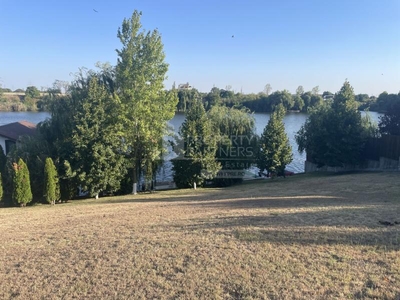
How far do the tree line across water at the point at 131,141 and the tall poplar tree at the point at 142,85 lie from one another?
58 millimetres

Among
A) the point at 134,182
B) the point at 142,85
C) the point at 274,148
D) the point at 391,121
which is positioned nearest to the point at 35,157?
the point at 134,182

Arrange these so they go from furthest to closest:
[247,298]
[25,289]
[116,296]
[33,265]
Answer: [33,265]
[25,289]
[116,296]
[247,298]

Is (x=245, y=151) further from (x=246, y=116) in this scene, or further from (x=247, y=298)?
(x=247, y=298)

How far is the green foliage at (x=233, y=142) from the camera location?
70.8 ft

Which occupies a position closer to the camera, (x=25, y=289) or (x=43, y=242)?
(x=25, y=289)

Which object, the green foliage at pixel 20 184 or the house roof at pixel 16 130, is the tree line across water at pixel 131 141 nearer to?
the green foliage at pixel 20 184

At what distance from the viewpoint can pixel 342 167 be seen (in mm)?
23812

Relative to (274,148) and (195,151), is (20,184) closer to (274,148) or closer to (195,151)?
(195,151)

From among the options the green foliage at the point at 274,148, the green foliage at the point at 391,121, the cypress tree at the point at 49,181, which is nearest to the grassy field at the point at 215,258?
the cypress tree at the point at 49,181

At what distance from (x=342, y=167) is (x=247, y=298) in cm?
2311

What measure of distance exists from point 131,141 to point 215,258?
14.3 m

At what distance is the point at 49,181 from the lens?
591 inches

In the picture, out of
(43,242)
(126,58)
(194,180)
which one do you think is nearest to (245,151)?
(194,180)

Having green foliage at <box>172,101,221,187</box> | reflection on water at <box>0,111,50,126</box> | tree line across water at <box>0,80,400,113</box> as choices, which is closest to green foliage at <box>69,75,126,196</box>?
green foliage at <box>172,101,221,187</box>
